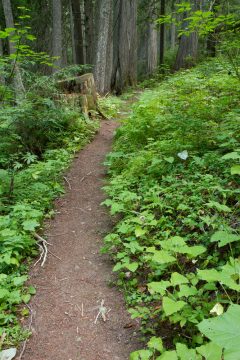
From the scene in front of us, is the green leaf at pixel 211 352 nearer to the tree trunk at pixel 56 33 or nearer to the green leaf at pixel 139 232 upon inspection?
the green leaf at pixel 139 232

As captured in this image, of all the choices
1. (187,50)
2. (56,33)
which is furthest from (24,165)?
(187,50)

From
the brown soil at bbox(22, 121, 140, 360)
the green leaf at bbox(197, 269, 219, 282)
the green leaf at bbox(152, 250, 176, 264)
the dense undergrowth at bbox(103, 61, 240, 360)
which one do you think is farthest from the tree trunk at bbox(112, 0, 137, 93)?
the green leaf at bbox(197, 269, 219, 282)

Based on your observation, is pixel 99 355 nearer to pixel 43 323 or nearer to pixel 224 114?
pixel 43 323

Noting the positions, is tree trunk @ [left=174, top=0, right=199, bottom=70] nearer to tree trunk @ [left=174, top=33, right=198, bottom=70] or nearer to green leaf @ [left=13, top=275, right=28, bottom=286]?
tree trunk @ [left=174, top=33, right=198, bottom=70]

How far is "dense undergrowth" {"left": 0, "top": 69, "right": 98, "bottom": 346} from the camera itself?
334 centimetres

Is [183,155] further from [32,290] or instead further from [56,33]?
[56,33]

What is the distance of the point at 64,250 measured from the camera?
4211 millimetres

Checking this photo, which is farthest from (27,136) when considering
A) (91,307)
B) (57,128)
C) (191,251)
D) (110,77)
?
(110,77)

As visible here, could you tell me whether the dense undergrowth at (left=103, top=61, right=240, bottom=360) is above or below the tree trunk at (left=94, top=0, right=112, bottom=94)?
below

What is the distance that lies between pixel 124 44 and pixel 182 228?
41.7ft

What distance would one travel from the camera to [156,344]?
8.11 feet

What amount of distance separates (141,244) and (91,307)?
932 millimetres

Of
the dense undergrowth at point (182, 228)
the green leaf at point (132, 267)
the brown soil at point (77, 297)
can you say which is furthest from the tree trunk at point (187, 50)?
the green leaf at point (132, 267)

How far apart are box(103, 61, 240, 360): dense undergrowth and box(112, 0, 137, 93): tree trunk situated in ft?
25.6
